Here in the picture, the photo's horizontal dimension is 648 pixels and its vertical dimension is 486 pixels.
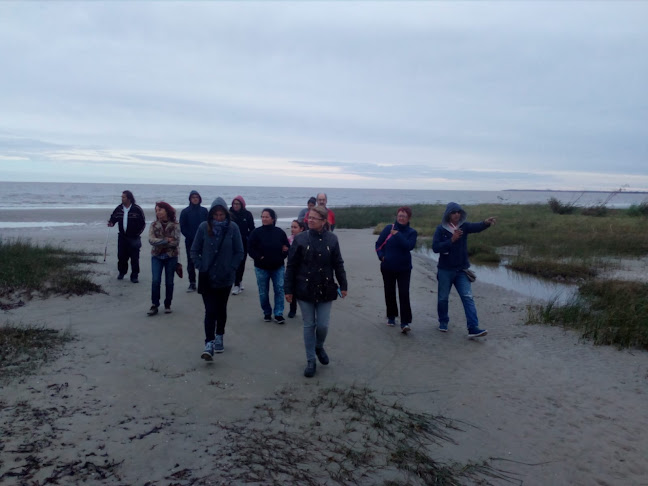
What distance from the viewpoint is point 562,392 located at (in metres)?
5.55

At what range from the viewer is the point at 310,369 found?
5.75 meters

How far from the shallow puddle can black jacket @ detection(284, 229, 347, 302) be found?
685 cm

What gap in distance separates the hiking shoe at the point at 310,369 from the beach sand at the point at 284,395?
0.37 ft

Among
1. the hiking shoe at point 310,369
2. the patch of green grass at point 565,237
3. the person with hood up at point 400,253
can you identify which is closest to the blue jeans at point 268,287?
the person with hood up at point 400,253

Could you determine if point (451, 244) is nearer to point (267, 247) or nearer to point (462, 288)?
point (462, 288)

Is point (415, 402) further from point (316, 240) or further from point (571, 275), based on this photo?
point (571, 275)

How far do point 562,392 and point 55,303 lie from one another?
7.56 metres

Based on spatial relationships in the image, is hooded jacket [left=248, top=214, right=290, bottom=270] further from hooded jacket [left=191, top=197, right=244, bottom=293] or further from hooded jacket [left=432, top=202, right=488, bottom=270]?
hooded jacket [left=432, top=202, right=488, bottom=270]

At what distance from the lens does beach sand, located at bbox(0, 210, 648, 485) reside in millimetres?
3871

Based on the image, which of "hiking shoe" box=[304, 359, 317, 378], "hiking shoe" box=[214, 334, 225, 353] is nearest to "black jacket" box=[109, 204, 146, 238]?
"hiking shoe" box=[214, 334, 225, 353]

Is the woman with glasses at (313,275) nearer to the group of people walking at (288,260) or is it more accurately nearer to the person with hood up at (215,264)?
the group of people walking at (288,260)

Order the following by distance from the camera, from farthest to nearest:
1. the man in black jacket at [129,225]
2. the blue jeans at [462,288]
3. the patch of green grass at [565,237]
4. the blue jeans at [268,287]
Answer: the patch of green grass at [565,237] < the man in black jacket at [129,225] < the blue jeans at [268,287] < the blue jeans at [462,288]

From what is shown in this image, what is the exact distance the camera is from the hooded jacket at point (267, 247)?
7.75m

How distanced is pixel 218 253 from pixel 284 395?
1897 mm
